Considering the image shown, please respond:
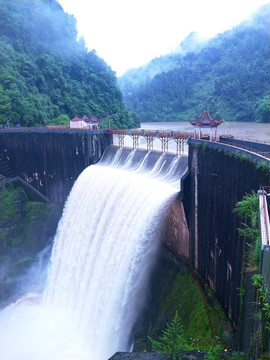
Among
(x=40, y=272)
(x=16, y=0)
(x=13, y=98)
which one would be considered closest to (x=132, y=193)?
(x=40, y=272)

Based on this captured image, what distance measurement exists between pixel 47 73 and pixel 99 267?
39428 mm

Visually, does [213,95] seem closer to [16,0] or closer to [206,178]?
[16,0]

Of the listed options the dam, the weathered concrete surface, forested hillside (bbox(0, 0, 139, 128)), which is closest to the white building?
the dam

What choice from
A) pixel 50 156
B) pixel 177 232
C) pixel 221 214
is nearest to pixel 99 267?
pixel 177 232

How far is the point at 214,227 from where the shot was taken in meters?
16.7

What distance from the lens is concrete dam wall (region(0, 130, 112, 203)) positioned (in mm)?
31328

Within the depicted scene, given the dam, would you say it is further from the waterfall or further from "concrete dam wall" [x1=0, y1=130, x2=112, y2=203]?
"concrete dam wall" [x1=0, y1=130, x2=112, y2=203]

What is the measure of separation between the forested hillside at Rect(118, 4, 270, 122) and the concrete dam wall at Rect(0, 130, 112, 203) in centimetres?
3779

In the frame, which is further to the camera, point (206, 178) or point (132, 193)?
point (132, 193)

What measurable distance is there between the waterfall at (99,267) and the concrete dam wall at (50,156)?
4.51 m

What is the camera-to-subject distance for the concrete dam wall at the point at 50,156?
3133cm

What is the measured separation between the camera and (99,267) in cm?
2008

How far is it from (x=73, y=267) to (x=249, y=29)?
9567 cm

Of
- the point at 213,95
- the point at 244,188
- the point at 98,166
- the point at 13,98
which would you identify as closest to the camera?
the point at 244,188
